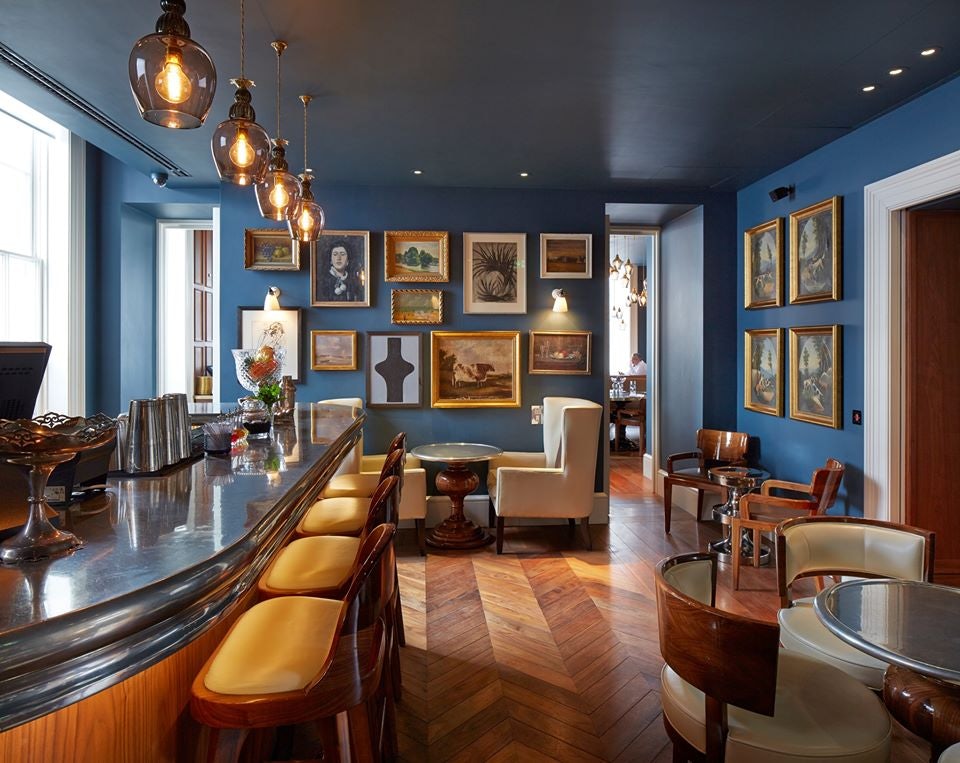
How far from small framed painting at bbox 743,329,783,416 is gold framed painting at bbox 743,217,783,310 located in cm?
27

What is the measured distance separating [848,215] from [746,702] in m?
3.85

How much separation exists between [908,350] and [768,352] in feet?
4.65

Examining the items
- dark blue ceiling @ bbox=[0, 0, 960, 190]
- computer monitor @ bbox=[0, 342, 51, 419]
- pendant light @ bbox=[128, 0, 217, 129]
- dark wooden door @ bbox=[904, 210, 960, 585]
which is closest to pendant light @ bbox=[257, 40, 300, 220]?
dark blue ceiling @ bbox=[0, 0, 960, 190]

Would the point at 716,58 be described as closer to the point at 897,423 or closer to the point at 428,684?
the point at 897,423

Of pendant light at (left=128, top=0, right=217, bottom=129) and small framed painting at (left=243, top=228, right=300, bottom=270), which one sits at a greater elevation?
small framed painting at (left=243, top=228, right=300, bottom=270)

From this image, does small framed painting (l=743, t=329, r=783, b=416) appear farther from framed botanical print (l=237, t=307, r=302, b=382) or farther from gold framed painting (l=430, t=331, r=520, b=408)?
framed botanical print (l=237, t=307, r=302, b=382)

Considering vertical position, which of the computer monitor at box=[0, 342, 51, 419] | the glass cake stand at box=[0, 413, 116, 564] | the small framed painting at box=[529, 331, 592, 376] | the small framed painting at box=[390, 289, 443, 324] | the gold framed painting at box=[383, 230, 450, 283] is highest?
the gold framed painting at box=[383, 230, 450, 283]

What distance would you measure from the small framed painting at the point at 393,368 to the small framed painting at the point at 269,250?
3.09 ft

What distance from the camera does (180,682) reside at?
148 centimetres

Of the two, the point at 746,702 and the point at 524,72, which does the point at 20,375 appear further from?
the point at 524,72

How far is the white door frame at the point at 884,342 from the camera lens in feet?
12.9

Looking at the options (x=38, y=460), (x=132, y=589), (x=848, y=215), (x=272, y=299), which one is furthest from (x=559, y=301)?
(x=132, y=589)

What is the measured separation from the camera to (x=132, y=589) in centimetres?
95

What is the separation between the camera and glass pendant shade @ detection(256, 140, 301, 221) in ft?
9.85
